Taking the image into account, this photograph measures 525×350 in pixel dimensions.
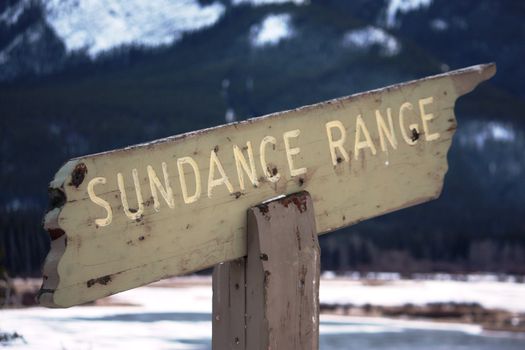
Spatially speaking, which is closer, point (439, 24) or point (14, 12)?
point (14, 12)

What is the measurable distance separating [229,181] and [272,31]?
1719 centimetres

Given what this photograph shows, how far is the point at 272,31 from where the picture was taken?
19.6 meters

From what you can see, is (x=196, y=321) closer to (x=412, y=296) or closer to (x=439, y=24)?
(x=412, y=296)

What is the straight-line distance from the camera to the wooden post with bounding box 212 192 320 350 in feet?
8.46

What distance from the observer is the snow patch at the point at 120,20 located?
18.4 metres

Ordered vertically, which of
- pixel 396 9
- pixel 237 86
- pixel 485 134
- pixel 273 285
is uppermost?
pixel 396 9

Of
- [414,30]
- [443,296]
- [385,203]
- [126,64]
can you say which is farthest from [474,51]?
[385,203]

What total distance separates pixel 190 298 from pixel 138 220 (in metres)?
10.7

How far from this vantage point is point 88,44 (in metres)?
18.7

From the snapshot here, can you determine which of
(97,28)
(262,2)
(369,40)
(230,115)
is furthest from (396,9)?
(97,28)

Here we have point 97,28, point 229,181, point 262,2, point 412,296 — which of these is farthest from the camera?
point 262,2

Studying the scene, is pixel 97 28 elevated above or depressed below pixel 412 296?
above

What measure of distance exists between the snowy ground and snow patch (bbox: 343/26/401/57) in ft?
15.0

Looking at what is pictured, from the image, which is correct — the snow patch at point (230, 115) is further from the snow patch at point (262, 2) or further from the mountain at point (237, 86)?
the snow patch at point (262, 2)
